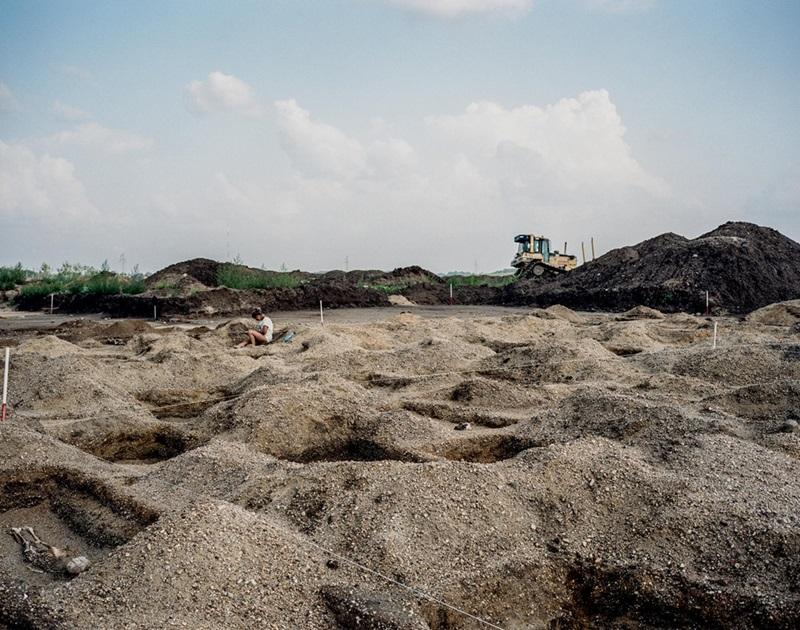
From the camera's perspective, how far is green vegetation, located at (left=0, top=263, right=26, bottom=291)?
3080cm

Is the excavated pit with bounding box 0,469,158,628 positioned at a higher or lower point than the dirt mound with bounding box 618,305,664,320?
lower

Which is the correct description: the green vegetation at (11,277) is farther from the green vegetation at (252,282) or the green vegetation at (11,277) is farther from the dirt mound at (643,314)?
the dirt mound at (643,314)

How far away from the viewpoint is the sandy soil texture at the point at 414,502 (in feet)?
11.9

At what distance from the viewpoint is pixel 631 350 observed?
1217 centimetres

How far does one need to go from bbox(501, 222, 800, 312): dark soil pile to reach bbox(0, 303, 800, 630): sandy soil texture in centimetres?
1615

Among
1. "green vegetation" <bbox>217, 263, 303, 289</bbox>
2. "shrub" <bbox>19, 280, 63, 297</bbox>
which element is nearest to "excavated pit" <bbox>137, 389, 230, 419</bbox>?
"green vegetation" <bbox>217, 263, 303, 289</bbox>

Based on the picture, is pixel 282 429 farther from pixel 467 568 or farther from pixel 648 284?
pixel 648 284

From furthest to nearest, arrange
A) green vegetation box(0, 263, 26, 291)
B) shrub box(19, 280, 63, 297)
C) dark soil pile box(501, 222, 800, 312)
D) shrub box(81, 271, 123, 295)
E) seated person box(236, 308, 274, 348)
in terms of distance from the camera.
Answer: green vegetation box(0, 263, 26, 291)
shrub box(19, 280, 63, 297)
shrub box(81, 271, 123, 295)
dark soil pile box(501, 222, 800, 312)
seated person box(236, 308, 274, 348)

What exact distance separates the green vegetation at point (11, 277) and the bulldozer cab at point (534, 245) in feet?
71.3

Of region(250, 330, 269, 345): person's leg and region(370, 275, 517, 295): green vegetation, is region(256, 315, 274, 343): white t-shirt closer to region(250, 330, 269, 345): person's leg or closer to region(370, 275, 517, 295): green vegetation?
region(250, 330, 269, 345): person's leg

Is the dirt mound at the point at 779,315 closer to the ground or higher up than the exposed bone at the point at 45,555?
higher up

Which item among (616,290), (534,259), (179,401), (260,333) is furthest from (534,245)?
Result: (179,401)

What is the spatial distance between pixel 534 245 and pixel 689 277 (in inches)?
353

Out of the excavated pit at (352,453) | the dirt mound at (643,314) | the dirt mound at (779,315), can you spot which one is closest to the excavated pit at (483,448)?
the excavated pit at (352,453)
